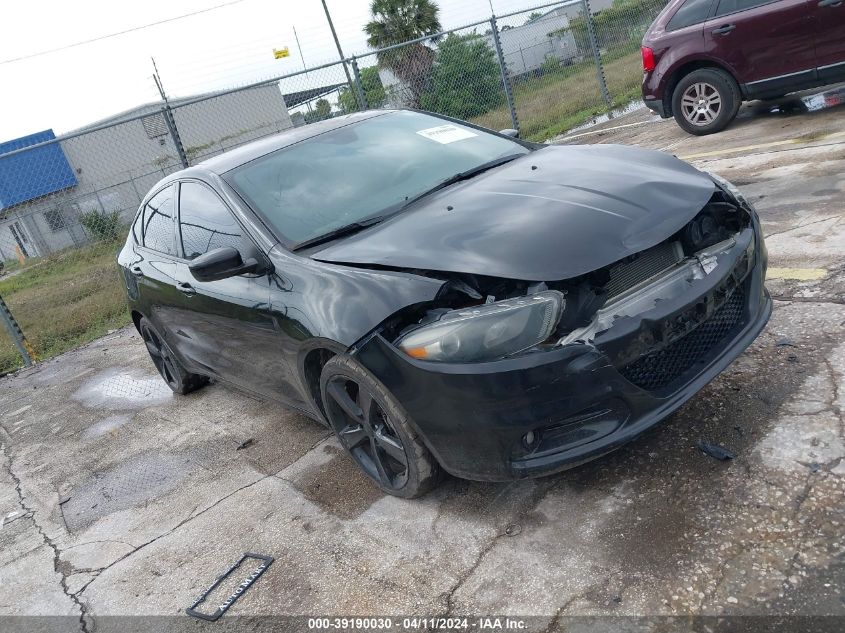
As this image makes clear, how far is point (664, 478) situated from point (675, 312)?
2.15 ft

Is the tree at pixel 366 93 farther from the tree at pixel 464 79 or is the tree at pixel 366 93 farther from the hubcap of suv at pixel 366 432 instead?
the hubcap of suv at pixel 366 432

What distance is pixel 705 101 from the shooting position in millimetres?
8023

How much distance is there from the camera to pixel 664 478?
2.70 metres

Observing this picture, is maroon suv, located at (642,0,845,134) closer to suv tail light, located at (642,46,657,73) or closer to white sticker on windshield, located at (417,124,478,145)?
suv tail light, located at (642,46,657,73)

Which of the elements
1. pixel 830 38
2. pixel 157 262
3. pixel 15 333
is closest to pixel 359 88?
pixel 15 333

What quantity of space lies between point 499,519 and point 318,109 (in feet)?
31.7

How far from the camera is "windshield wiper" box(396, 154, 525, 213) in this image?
134 inches

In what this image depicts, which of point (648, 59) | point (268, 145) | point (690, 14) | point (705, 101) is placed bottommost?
point (705, 101)

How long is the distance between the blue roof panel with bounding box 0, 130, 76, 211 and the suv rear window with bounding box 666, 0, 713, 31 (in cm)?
1440

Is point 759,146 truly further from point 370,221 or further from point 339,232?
point 339,232

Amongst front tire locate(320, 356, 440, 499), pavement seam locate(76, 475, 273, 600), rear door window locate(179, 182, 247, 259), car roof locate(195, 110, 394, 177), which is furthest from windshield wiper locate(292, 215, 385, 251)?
pavement seam locate(76, 475, 273, 600)

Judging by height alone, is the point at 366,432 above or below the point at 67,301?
above

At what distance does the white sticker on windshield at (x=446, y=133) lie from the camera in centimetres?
404

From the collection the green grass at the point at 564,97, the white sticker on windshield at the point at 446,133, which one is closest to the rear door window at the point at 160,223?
the white sticker on windshield at the point at 446,133
